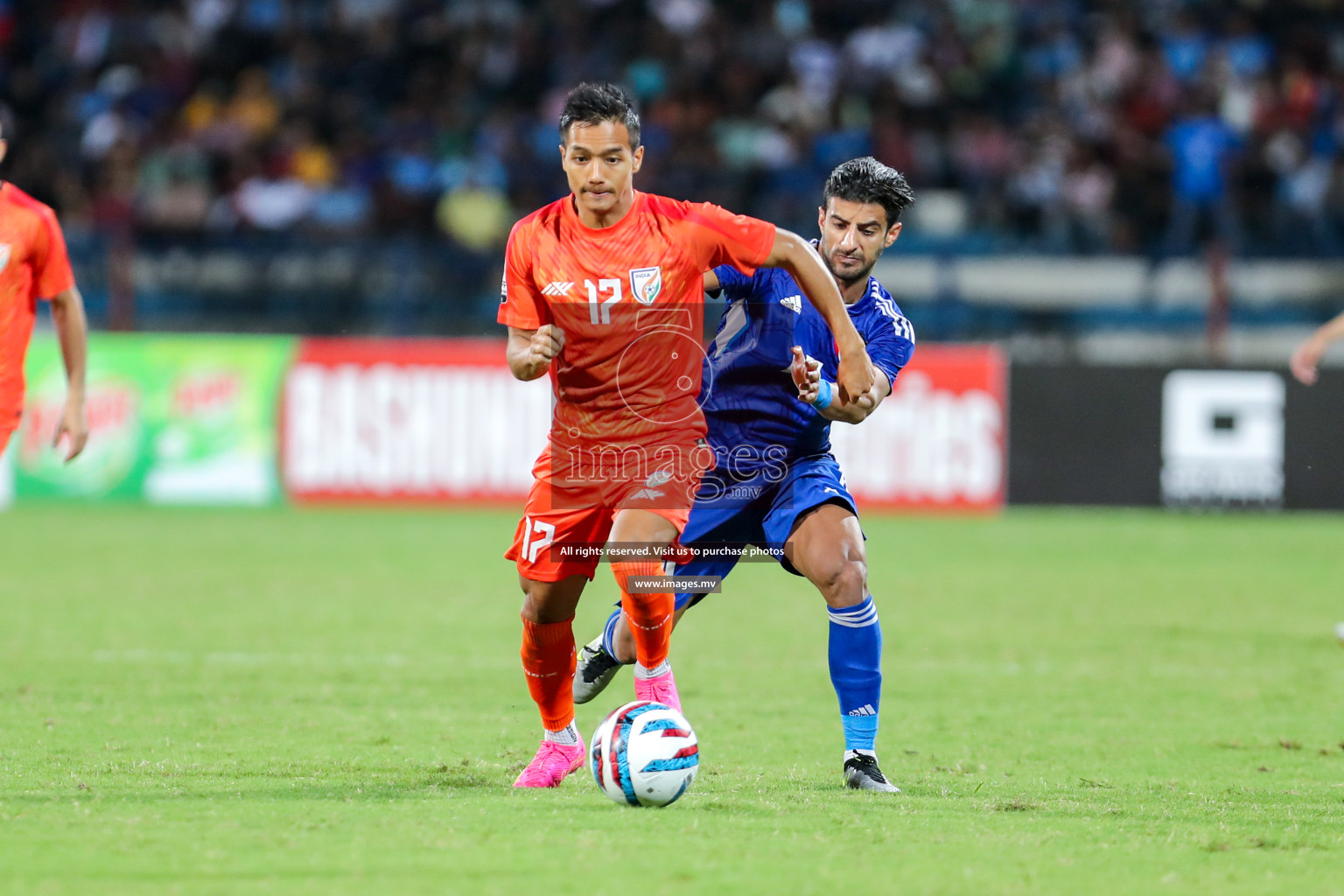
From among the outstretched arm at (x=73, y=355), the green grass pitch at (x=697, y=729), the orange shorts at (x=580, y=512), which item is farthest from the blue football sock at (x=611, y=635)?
the outstretched arm at (x=73, y=355)

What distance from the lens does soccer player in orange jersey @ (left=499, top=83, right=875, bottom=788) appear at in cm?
536

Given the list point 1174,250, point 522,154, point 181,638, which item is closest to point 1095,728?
point 181,638

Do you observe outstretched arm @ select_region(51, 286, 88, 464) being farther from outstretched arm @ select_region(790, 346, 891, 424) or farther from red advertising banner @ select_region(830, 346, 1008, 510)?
red advertising banner @ select_region(830, 346, 1008, 510)

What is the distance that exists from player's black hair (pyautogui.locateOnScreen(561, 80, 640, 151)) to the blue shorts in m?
1.40

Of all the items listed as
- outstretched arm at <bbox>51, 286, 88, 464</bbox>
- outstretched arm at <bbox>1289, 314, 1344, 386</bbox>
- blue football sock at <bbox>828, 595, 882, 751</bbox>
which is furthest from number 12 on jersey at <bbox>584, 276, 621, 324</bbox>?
outstretched arm at <bbox>1289, 314, 1344, 386</bbox>

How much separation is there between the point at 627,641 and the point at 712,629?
3.49m

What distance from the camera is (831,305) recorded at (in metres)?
5.32

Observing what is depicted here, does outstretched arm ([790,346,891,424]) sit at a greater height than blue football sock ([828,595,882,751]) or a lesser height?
greater

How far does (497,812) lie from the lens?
488cm

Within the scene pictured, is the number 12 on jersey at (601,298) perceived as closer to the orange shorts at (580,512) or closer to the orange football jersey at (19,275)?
the orange shorts at (580,512)

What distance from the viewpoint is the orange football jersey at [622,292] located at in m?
5.43

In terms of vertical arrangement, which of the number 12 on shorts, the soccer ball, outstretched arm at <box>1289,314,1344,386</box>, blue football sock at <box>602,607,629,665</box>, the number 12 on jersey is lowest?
the soccer ball

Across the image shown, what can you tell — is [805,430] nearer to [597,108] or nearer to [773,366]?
[773,366]

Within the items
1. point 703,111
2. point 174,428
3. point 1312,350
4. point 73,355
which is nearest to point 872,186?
point 1312,350
